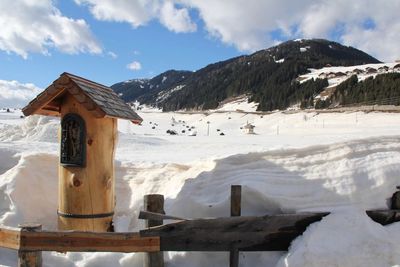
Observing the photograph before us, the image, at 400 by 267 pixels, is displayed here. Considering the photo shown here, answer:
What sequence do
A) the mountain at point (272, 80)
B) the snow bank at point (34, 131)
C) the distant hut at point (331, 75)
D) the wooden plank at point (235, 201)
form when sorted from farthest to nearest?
the distant hut at point (331, 75) < the mountain at point (272, 80) < the snow bank at point (34, 131) < the wooden plank at point (235, 201)

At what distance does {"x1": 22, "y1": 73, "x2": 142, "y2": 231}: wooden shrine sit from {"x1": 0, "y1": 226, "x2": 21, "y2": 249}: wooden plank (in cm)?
98

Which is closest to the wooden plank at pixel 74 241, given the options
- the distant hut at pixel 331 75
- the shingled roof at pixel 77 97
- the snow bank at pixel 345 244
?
the shingled roof at pixel 77 97

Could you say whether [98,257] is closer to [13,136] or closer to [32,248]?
[32,248]

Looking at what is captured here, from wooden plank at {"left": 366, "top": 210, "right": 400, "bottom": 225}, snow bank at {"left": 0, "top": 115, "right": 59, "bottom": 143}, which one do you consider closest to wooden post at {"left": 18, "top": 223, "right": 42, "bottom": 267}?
wooden plank at {"left": 366, "top": 210, "right": 400, "bottom": 225}

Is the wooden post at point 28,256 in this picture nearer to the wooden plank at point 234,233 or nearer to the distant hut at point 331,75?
the wooden plank at point 234,233

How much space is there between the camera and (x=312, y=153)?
241 inches

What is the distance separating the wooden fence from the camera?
14.6 feet

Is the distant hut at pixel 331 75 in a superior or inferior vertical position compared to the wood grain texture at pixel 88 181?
superior

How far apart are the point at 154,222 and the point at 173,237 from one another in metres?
0.36

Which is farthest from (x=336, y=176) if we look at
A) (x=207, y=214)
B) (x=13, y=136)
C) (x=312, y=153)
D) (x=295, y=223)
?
(x=13, y=136)

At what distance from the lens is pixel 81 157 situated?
5.43 meters

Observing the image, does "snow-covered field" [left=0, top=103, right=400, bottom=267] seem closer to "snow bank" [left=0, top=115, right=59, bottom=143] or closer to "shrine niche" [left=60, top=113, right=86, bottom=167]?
"shrine niche" [left=60, top=113, right=86, bottom=167]

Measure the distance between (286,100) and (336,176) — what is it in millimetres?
85934

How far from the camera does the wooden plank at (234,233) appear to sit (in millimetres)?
4664
